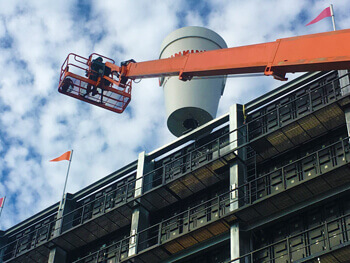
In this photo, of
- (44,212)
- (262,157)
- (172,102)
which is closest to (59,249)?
(44,212)

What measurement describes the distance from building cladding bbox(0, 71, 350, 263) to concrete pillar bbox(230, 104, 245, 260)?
0.06 metres

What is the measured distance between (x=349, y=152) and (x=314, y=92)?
431 centimetres

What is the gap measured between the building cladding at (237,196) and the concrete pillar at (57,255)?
6 cm

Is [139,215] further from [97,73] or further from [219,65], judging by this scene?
[219,65]

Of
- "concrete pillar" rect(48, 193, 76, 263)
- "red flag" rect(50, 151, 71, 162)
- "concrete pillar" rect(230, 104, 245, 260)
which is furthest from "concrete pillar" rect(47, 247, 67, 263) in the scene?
"concrete pillar" rect(230, 104, 245, 260)

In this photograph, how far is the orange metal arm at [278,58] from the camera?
23.7 m

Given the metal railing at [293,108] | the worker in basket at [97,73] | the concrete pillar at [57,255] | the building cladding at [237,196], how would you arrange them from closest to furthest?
1. the building cladding at [237,196]
2. the metal railing at [293,108]
3. the worker in basket at [97,73]
4. the concrete pillar at [57,255]

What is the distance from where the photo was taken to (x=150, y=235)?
120 feet

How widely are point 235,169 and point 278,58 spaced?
31.1ft

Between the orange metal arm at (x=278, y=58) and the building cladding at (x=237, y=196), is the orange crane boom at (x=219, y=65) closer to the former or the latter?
the orange metal arm at (x=278, y=58)

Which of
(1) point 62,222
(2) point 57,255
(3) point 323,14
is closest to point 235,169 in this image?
(3) point 323,14

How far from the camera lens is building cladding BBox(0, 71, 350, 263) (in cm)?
3012

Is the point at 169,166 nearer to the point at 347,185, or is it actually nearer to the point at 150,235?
the point at 150,235

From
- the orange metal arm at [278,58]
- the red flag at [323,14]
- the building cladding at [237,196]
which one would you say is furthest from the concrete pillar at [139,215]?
the red flag at [323,14]
